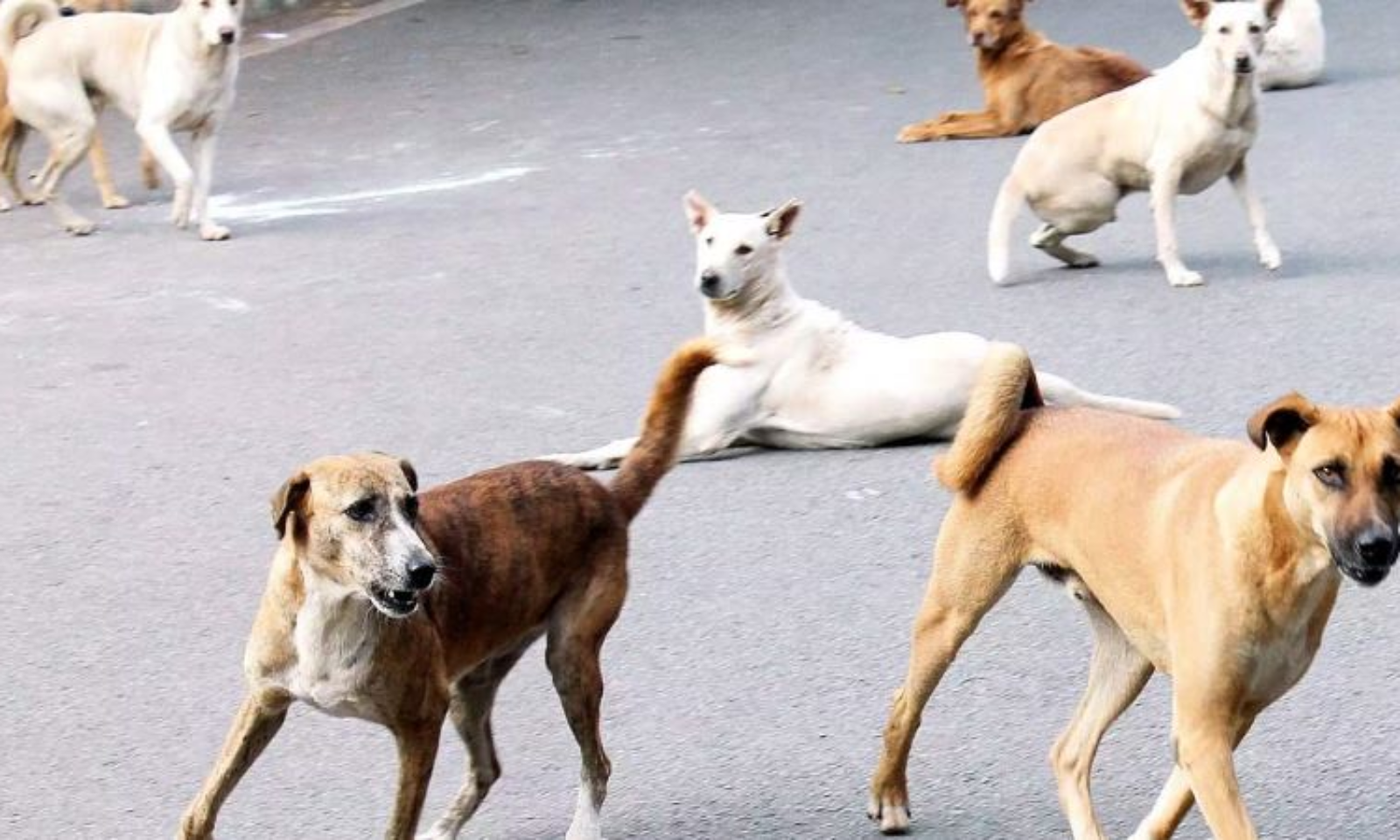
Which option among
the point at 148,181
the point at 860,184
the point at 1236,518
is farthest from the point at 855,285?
the point at 1236,518

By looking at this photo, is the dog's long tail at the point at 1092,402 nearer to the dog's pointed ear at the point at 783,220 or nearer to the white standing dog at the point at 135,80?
the dog's pointed ear at the point at 783,220

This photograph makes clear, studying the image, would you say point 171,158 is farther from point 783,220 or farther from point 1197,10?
point 1197,10

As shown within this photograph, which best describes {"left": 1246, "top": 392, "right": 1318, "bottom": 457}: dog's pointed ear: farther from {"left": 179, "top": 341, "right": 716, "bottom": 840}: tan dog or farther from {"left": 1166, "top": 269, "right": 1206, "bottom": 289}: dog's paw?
{"left": 1166, "top": 269, "right": 1206, "bottom": 289}: dog's paw

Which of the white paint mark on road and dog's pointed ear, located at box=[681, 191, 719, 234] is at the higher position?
dog's pointed ear, located at box=[681, 191, 719, 234]

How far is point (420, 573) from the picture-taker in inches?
179

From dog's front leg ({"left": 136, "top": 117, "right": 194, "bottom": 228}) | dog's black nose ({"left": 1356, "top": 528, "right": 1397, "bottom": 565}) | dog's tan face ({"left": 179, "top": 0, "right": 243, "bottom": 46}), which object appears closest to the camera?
dog's black nose ({"left": 1356, "top": 528, "right": 1397, "bottom": 565})

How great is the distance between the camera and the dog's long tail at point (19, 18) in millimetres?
11742

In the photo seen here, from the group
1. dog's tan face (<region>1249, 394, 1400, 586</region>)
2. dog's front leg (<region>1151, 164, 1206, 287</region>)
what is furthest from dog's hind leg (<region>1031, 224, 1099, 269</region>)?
dog's tan face (<region>1249, 394, 1400, 586</region>)

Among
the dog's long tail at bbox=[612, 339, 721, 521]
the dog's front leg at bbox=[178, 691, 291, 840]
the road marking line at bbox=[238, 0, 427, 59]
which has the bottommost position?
the road marking line at bbox=[238, 0, 427, 59]

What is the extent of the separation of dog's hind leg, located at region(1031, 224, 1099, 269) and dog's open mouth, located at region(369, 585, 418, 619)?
6.24 meters

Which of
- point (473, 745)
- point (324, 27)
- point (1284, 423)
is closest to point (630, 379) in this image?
point (473, 745)

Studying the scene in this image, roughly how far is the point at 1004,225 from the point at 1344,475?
589 cm

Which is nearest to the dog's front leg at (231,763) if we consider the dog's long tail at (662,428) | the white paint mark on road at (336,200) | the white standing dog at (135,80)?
the dog's long tail at (662,428)

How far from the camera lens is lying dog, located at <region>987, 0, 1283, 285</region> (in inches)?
390
